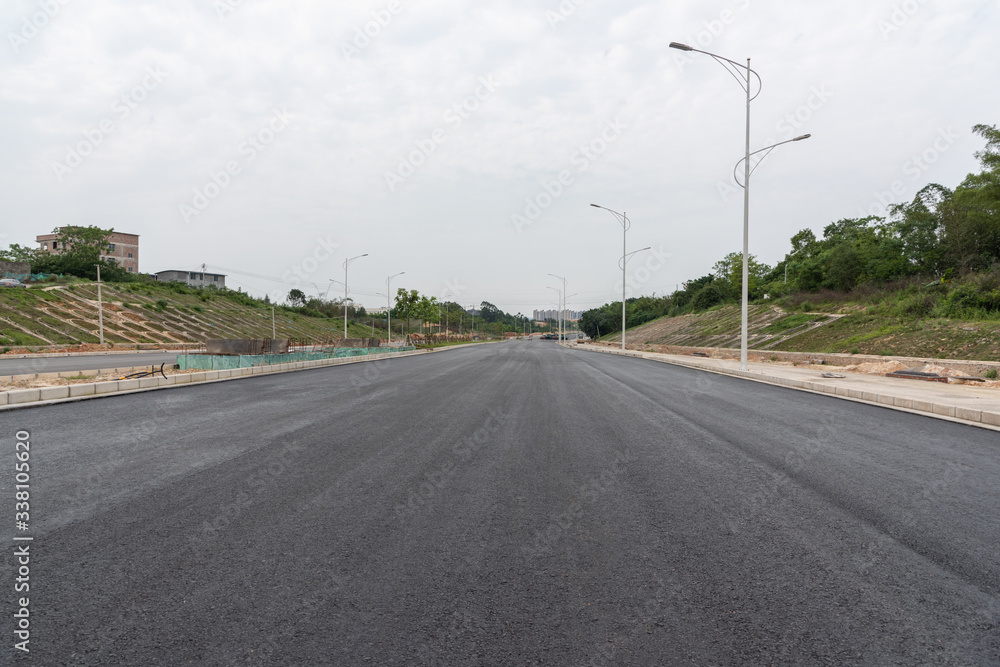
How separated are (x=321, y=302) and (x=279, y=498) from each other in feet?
372

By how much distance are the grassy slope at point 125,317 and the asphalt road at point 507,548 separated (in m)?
40.7

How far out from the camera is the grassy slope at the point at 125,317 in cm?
3851

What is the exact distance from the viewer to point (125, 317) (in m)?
48.9

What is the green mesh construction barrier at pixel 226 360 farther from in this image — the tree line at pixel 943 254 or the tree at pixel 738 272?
the tree at pixel 738 272

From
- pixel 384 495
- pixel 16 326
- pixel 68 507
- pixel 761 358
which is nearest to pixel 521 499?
pixel 384 495

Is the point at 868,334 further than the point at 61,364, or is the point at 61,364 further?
the point at 868,334

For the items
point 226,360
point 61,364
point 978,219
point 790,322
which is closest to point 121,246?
point 61,364

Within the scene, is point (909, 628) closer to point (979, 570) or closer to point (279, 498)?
point (979, 570)

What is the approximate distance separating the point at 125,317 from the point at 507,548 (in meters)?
58.5

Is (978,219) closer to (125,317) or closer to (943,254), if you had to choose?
(943,254)

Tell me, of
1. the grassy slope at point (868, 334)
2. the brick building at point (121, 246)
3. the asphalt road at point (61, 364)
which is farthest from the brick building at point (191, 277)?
the grassy slope at point (868, 334)

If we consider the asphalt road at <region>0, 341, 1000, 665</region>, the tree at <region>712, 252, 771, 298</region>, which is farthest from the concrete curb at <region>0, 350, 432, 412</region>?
the tree at <region>712, 252, 771, 298</region>

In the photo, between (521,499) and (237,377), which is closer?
(521,499)

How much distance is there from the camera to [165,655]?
87.7 inches
